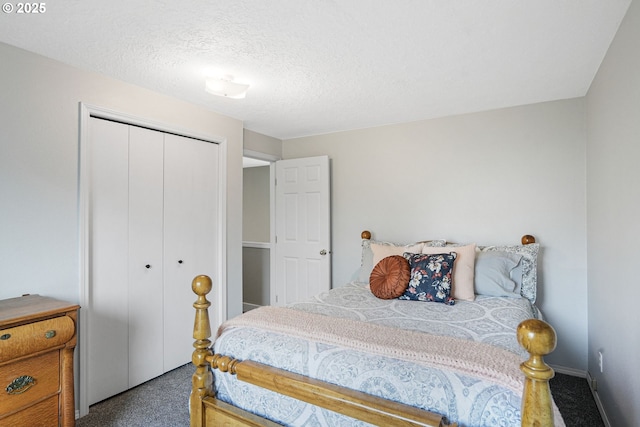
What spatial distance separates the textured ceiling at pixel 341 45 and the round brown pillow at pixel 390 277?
52.1 inches

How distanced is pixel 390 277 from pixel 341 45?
159 centimetres

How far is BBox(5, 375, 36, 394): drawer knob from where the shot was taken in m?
1.68

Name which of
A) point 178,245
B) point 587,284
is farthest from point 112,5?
point 587,284

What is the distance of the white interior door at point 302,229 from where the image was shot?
12.6ft

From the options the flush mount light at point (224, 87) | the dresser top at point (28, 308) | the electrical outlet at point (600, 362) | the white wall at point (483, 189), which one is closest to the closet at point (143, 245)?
the dresser top at point (28, 308)

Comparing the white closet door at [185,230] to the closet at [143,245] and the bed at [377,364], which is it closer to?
the closet at [143,245]

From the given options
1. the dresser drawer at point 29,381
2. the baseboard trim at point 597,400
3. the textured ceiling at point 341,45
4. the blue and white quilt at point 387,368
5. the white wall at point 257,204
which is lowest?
the baseboard trim at point 597,400

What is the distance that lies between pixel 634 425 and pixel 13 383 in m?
2.96

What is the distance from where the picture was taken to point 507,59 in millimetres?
2145

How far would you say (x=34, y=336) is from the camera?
1.71 meters

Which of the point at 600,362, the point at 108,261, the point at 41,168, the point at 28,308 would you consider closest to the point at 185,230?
the point at 108,261

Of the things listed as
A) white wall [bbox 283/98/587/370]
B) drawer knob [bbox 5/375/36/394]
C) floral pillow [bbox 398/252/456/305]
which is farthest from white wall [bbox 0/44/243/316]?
white wall [bbox 283/98/587/370]

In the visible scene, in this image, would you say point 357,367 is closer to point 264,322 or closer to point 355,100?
point 264,322

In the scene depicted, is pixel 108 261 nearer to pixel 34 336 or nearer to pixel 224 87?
pixel 34 336
